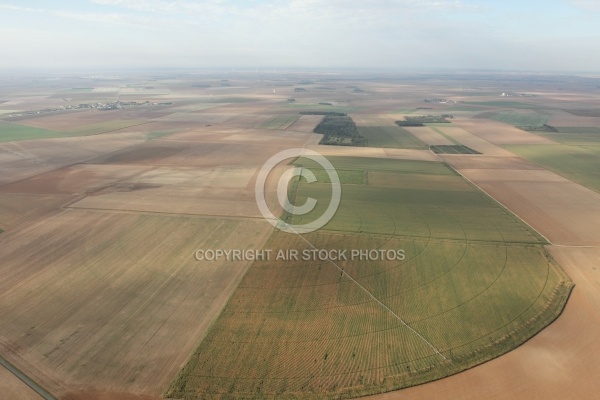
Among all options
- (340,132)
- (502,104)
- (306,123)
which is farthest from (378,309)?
(502,104)

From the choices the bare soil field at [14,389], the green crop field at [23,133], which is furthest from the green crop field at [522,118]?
the green crop field at [23,133]

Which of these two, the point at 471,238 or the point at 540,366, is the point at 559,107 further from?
the point at 540,366

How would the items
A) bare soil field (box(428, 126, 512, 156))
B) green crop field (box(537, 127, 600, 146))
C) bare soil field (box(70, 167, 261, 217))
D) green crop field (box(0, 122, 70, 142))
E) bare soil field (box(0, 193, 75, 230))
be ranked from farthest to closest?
green crop field (box(0, 122, 70, 142))
green crop field (box(537, 127, 600, 146))
bare soil field (box(428, 126, 512, 156))
bare soil field (box(70, 167, 261, 217))
bare soil field (box(0, 193, 75, 230))

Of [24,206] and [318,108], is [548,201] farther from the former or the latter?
[318,108]

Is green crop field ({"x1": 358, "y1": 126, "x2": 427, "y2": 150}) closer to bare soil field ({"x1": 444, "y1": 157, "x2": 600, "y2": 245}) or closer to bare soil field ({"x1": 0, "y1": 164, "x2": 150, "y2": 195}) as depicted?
bare soil field ({"x1": 444, "y1": 157, "x2": 600, "y2": 245})

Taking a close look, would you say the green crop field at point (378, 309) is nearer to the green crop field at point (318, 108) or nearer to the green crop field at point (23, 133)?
the green crop field at point (23, 133)

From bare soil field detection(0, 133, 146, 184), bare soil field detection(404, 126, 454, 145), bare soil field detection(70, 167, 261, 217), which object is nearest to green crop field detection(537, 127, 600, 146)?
bare soil field detection(404, 126, 454, 145)
